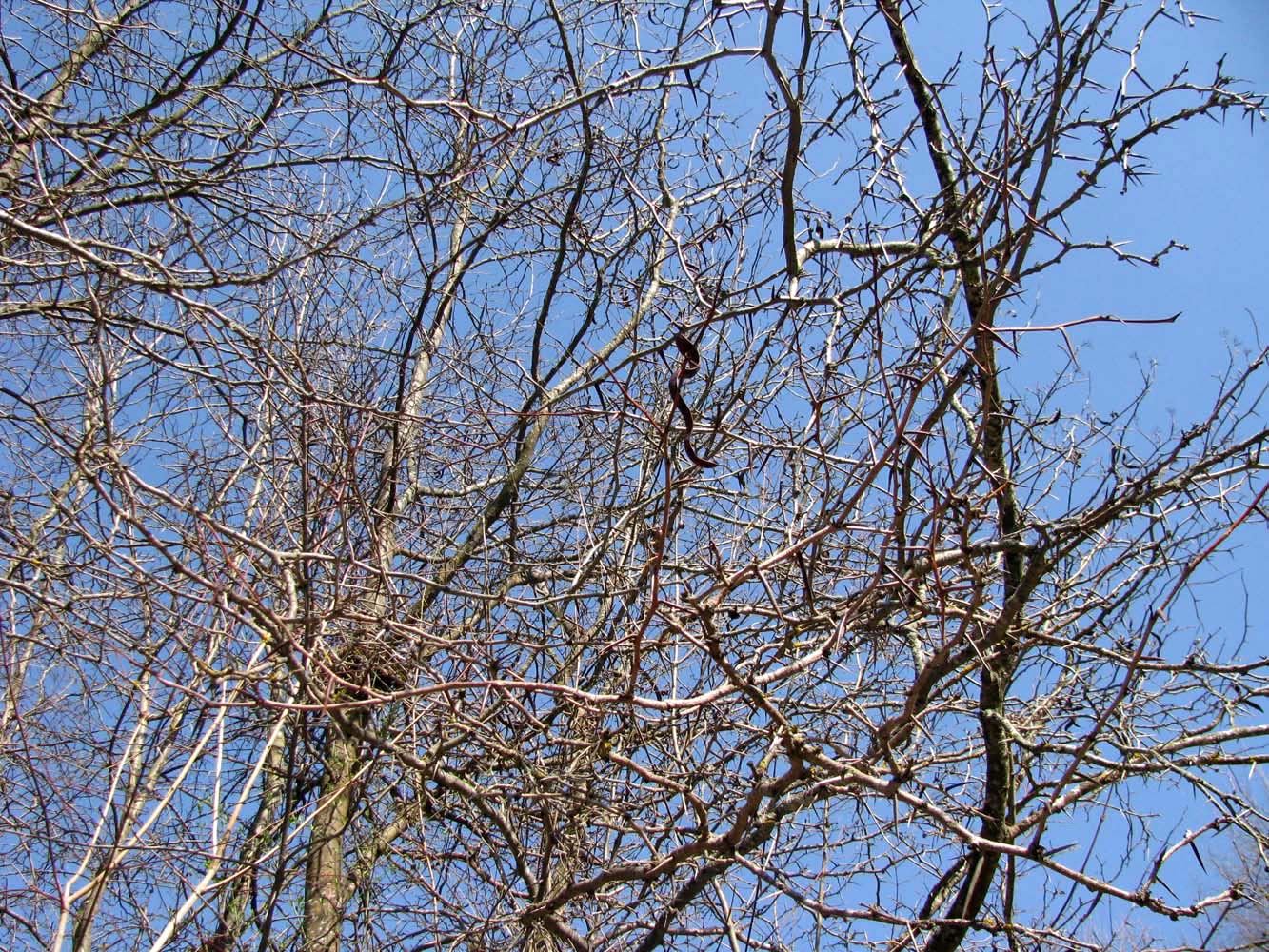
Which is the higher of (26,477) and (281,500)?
(26,477)

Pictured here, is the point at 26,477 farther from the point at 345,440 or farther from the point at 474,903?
the point at 474,903

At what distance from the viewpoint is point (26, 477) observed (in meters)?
4.21

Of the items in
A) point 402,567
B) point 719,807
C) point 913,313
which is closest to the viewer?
point 913,313

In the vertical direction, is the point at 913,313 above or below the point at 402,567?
below

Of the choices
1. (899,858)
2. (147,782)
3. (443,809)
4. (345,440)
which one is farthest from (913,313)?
(147,782)

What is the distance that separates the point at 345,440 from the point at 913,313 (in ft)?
5.85

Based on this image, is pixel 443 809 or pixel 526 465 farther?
pixel 526 465

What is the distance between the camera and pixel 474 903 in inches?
169

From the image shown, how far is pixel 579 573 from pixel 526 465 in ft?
5.51

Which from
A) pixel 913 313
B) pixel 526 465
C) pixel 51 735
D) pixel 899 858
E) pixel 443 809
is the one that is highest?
pixel 526 465

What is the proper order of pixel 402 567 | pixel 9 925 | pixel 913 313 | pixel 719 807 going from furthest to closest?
pixel 402 567 → pixel 9 925 → pixel 719 807 → pixel 913 313

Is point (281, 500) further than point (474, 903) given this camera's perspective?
No

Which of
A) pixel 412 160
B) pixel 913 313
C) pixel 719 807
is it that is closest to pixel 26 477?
pixel 412 160

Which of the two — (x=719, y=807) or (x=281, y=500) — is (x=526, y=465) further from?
(x=719, y=807)
